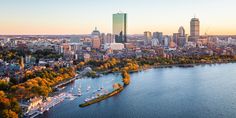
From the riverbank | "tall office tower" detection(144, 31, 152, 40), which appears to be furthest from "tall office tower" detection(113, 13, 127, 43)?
the riverbank

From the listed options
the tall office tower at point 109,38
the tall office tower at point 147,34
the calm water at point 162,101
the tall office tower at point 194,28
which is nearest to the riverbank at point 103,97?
the calm water at point 162,101

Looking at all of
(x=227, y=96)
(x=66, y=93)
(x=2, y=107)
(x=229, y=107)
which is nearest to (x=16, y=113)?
(x=2, y=107)

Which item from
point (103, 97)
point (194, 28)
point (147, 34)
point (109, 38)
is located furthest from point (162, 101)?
point (147, 34)

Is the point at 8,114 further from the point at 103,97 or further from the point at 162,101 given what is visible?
the point at 162,101

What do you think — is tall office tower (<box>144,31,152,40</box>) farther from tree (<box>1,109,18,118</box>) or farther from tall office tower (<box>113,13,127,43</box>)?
tree (<box>1,109,18,118</box>)

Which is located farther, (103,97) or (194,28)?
(194,28)

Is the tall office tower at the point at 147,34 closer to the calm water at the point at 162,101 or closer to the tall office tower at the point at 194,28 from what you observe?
the tall office tower at the point at 194,28
